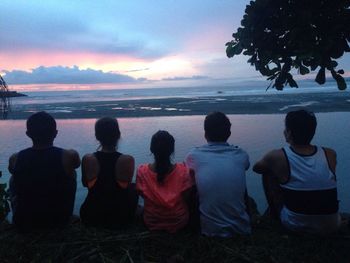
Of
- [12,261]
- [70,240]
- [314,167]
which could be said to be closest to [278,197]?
[314,167]

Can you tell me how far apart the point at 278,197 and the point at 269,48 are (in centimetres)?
144

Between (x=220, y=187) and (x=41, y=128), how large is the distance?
178 centimetres

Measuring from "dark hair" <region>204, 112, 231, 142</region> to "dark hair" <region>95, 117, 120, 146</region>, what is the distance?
893 millimetres

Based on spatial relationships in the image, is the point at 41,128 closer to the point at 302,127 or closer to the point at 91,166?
the point at 91,166

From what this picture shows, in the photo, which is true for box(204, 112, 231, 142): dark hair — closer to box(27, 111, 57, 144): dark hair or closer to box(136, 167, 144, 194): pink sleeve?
box(136, 167, 144, 194): pink sleeve

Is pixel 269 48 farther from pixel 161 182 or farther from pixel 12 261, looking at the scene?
pixel 12 261

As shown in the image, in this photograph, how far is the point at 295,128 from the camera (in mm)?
4062

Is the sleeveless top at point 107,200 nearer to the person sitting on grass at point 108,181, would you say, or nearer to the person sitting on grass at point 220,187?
the person sitting on grass at point 108,181

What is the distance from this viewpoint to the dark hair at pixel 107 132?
420 centimetres

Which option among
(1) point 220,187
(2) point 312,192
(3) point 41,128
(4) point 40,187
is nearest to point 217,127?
(1) point 220,187

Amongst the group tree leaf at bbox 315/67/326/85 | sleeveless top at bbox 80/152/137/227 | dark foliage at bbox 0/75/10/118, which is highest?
tree leaf at bbox 315/67/326/85

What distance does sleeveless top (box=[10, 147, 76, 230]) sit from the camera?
4148 millimetres

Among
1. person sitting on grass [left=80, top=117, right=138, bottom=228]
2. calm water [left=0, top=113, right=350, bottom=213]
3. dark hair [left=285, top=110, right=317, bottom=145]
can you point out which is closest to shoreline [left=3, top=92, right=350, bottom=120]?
calm water [left=0, top=113, right=350, bottom=213]

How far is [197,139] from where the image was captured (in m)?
11.2
